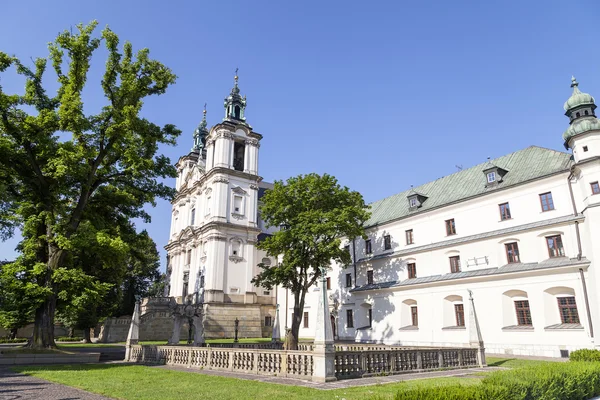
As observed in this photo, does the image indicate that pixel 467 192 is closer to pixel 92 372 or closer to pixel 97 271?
pixel 92 372

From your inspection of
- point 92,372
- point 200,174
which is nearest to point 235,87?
point 200,174

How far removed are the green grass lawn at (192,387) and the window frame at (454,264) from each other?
16363mm

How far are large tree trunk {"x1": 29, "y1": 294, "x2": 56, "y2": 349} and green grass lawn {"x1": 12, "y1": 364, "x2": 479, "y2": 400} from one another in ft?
18.7

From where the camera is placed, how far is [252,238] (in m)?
46.8

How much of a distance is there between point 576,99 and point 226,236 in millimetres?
34523

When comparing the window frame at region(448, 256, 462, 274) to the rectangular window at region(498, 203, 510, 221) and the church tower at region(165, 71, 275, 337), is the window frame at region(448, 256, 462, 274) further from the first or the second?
the church tower at region(165, 71, 275, 337)

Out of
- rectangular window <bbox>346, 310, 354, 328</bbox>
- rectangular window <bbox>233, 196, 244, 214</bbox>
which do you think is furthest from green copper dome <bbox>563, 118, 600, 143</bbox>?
rectangular window <bbox>233, 196, 244, 214</bbox>

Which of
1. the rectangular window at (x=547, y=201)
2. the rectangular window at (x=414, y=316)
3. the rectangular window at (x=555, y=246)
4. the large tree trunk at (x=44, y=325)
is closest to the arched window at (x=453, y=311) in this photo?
the rectangular window at (x=414, y=316)

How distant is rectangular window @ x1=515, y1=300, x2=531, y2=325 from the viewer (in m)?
23.1

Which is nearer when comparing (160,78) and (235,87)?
(160,78)

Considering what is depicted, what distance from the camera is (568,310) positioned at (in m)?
21.6

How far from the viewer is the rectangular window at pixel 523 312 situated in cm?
2312

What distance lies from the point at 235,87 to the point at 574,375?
51241 mm

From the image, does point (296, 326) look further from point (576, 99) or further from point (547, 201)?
point (576, 99)
